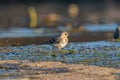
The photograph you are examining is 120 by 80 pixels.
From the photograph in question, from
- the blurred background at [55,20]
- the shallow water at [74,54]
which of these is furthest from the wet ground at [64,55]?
the blurred background at [55,20]

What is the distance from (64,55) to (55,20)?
25628 mm

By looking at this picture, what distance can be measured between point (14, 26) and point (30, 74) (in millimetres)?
25779

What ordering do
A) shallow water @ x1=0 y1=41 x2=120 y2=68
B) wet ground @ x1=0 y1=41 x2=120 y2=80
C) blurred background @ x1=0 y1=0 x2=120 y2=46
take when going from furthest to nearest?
blurred background @ x1=0 y1=0 x2=120 y2=46 → shallow water @ x1=0 y1=41 x2=120 y2=68 → wet ground @ x1=0 y1=41 x2=120 y2=80

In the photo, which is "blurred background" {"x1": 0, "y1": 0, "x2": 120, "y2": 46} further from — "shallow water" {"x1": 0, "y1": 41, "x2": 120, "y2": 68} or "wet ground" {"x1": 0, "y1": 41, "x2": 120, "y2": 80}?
"wet ground" {"x1": 0, "y1": 41, "x2": 120, "y2": 80}

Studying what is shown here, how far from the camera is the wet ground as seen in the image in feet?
56.3

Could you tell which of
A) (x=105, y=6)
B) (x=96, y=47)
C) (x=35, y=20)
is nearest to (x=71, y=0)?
(x=105, y=6)

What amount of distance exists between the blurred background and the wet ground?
417 cm

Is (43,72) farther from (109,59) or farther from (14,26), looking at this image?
(14,26)

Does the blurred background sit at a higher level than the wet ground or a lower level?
lower

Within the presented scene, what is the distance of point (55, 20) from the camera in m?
45.0

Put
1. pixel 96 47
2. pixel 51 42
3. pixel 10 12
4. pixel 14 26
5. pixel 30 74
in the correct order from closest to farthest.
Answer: pixel 30 74
pixel 51 42
pixel 96 47
pixel 14 26
pixel 10 12

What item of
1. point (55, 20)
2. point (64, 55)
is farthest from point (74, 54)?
point (55, 20)

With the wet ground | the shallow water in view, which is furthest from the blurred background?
the wet ground

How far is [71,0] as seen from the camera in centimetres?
6862
